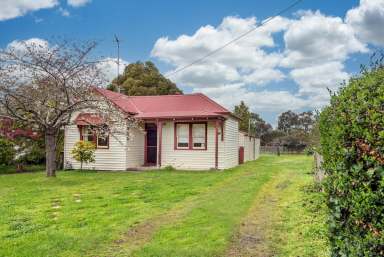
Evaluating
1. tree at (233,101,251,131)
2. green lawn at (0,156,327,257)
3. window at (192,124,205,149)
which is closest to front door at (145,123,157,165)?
window at (192,124,205,149)

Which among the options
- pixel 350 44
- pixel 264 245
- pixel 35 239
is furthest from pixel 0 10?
pixel 264 245

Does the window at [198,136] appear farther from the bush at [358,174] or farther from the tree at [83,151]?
the bush at [358,174]

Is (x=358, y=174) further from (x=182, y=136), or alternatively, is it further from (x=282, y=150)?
(x=282, y=150)

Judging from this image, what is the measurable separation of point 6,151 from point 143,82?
18.3 meters

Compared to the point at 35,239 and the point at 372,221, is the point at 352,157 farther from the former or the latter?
the point at 35,239

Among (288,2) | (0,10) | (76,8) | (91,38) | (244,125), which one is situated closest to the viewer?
(288,2)

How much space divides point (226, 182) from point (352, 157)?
10598 millimetres

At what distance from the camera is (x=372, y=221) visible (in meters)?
2.31

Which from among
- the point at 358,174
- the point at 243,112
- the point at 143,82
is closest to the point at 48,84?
the point at 358,174

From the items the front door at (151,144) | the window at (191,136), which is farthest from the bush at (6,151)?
the window at (191,136)

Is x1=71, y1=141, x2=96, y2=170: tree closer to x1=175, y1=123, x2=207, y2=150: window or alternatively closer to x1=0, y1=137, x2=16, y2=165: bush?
x1=0, y1=137, x2=16, y2=165: bush

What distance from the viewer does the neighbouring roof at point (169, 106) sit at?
61.2 ft

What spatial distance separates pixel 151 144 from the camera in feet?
66.6

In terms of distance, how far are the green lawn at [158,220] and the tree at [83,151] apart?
5.93 m
